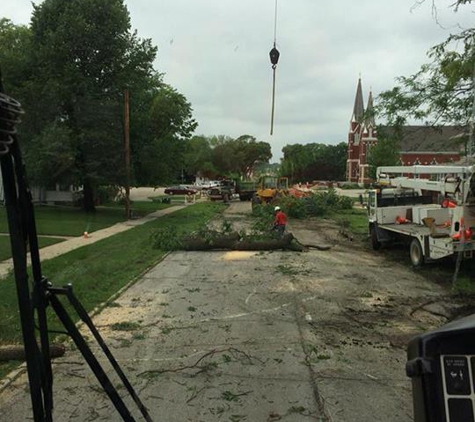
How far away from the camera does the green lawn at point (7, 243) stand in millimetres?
15238

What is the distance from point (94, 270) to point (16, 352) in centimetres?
681

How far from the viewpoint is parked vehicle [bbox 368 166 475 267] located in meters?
12.5

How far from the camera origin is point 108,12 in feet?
98.8

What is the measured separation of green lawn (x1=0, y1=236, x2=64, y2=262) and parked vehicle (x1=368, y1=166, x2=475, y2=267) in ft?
35.5

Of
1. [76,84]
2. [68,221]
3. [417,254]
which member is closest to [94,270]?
[417,254]

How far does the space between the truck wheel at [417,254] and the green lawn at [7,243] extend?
35.2ft

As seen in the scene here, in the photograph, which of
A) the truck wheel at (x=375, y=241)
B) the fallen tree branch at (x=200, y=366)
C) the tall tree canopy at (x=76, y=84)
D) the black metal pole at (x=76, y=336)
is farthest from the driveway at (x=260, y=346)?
the tall tree canopy at (x=76, y=84)

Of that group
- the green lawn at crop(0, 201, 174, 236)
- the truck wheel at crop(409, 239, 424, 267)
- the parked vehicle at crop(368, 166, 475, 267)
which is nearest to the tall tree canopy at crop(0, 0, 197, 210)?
the green lawn at crop(0, 201, 174, 236)

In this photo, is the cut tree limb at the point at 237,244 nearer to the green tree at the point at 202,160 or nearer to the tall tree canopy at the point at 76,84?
the tall tree canopy at the point at 76,84

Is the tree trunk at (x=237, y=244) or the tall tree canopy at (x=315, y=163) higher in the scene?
the tall tree canopy at (x=315, y=163)

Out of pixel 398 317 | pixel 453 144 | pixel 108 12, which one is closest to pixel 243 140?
pixel 108 12

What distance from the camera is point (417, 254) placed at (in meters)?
14.7

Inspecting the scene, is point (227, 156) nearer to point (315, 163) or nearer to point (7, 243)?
point (315, 163)

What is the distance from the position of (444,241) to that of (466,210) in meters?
0.97
